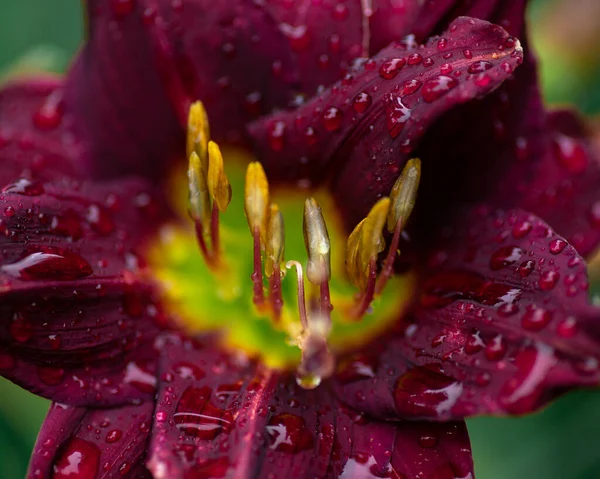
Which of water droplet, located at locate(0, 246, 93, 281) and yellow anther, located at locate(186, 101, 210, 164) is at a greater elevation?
yellow anther, located at locate(186, 101, 210, 164)

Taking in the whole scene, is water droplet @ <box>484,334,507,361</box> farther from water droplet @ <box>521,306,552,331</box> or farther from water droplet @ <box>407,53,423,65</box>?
water droplet @ <box>407,53,423,65</box>

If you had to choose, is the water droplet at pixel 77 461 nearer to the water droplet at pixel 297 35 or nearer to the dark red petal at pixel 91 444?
the dark red petal at pixel 91 444

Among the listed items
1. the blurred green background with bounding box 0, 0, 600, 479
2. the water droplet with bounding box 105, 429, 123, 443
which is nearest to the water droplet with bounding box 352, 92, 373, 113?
the water droplet with bounding box 105, 429, 123, 443

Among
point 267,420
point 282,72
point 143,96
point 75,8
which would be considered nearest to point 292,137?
point 282,72

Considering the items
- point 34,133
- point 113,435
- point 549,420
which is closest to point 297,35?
point 34,133

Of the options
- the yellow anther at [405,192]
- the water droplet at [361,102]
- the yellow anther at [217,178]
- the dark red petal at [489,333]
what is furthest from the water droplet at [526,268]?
the yellow anther at [217,178]

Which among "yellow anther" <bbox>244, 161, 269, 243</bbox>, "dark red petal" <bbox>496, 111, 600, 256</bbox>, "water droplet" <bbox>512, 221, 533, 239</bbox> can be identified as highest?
"yellow anther" <bbox>244, 161, 269, 243</bbox>

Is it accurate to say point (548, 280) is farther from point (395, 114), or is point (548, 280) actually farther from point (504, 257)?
point (395, 114)

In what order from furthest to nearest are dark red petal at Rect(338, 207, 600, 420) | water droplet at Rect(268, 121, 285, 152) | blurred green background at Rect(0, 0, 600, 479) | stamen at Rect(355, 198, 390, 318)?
1. blurred green background at Rect(0, 0, 600, 479)
2. water droplet at Rect(268, 121, 285, 152)
3. stamen at Rect(355, 198, 390, 318)
4. dark red petal at Rect(338, 207, 600, 420)
